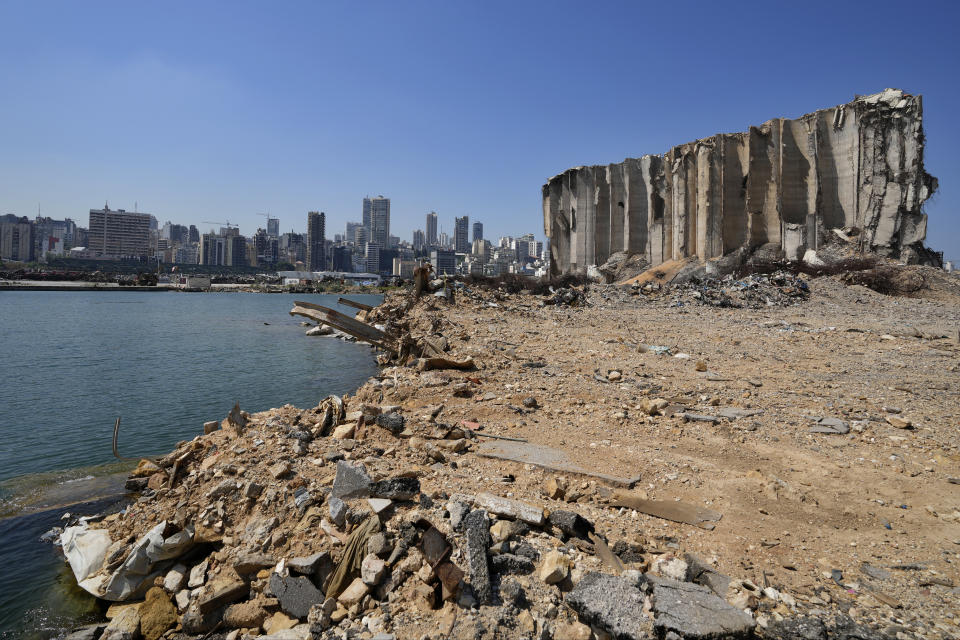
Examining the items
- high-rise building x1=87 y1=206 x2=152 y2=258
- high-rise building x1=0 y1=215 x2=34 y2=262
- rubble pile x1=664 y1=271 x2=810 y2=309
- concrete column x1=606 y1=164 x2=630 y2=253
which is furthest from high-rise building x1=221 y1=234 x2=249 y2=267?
rubble pile x1=664 y1=271 x2=810 y2=309

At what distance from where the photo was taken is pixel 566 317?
17.2m

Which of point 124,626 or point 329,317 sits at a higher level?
point 329,317

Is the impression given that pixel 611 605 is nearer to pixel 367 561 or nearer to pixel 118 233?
pixel 367 561

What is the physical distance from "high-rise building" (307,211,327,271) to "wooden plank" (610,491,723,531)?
167075mm

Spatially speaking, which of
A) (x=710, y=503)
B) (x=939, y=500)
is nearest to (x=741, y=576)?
(x=710, y=503)

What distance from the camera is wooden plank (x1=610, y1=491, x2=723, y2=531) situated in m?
3.70

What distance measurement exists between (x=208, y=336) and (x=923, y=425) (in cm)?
2585

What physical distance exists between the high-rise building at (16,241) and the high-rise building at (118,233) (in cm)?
1963

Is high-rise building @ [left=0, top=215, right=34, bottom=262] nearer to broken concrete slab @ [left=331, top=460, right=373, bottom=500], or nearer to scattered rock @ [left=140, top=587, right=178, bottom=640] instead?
scattered rock @ [left=140, top=587, right=178, bottom=640]

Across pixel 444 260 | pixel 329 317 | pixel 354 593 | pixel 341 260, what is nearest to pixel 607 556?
pixel 354 593

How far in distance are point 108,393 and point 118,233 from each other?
183 meters

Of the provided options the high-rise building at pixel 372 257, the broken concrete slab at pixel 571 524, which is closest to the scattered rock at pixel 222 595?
the broken concrete slab at pixel 571 524

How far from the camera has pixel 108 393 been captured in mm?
12117

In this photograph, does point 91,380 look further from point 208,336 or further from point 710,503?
point 710,503
